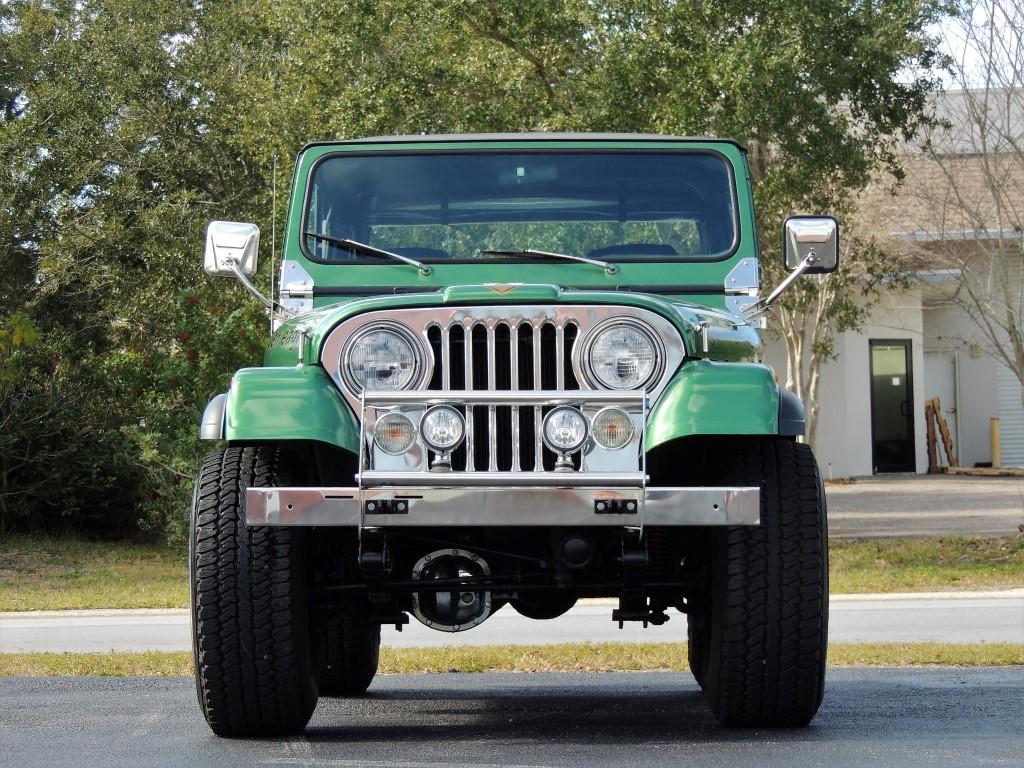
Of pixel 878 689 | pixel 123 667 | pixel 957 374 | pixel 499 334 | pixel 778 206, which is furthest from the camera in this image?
pixel 957 374

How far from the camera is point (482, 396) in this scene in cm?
493

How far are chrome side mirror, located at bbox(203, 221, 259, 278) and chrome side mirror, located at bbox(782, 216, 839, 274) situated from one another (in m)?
2.15

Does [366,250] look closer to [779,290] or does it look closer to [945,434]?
[779,290]

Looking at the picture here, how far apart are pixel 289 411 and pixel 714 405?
4.29 feet

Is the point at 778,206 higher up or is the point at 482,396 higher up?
the point at 778,206

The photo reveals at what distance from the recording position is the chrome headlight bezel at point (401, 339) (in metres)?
5.05

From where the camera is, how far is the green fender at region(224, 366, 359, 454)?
4.90m

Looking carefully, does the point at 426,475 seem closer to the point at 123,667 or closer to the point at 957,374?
the point at 123,667

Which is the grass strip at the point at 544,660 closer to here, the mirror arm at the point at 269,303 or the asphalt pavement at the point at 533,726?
the asphalt pavement at the point at 533,726

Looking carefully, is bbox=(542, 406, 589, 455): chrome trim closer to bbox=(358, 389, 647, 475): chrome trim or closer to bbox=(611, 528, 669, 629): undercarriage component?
bbox=(358, 389, 647, 475): chrome trim

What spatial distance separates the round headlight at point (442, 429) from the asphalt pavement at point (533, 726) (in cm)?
97

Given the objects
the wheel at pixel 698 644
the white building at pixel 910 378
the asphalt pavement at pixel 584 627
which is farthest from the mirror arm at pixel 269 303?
the white building at pixel 910 378

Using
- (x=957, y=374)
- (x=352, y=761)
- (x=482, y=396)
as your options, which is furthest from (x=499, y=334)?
(x=957, y=374)

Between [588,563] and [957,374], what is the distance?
24912mm
